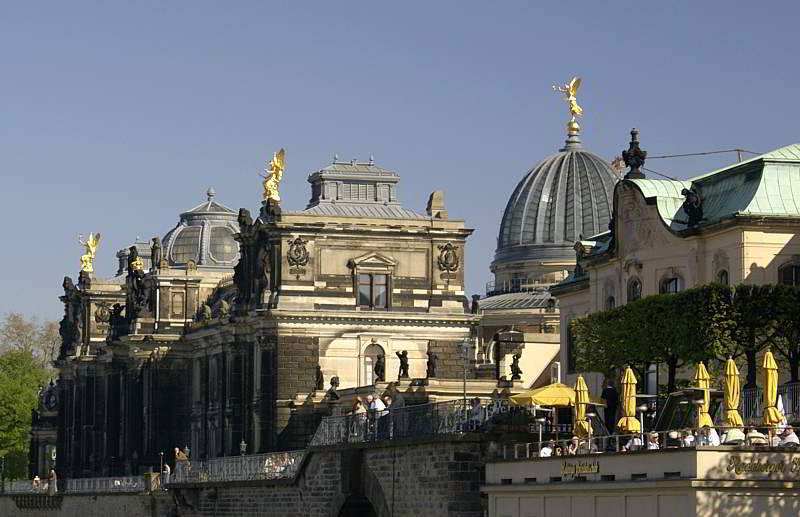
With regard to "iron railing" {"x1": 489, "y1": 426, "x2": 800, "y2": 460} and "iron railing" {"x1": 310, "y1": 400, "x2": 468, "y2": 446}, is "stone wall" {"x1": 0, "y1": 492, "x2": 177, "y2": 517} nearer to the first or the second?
"iron railing" {"x1": 310, "y1": 400, "x2": 468, "y2": 446}

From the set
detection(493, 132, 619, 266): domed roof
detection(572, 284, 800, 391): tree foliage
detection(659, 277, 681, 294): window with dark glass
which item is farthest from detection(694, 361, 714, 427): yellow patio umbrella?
detection(493, 132, 619, 266): domed roof

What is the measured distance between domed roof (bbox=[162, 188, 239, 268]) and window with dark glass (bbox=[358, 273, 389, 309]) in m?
29.7

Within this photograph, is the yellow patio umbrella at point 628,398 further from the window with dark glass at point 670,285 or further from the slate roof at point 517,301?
the slate roof at point 517,301

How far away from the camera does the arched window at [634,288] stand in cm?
7788

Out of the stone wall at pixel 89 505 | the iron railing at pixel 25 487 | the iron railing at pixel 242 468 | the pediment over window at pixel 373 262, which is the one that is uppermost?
the pediment over window at pixel 373 262

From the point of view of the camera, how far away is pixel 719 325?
214 feet

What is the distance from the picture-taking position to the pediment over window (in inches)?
4409

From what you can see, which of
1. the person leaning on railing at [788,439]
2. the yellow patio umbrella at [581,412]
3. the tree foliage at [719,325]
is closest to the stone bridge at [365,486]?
the tree foliage at [719,325]

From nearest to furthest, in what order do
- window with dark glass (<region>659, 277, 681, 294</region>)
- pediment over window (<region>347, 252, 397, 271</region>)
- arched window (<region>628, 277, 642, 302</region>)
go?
window with dark glass (<region>659, 277, 681, 294</region>)
arched window (<region>628, 277, 642, 302</region>)
pediment over window (<region>347, 252, 397, 271</region>)

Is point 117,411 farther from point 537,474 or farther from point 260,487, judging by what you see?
point 537,474

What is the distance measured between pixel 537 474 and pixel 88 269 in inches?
3893

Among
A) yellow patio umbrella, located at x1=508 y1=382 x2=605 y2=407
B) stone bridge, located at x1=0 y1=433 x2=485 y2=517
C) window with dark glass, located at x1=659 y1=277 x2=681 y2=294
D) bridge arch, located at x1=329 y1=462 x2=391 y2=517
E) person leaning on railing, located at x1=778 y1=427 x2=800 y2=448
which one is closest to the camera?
person leaning on railing, located at x1=778 y1=427 x2=800 y2=448

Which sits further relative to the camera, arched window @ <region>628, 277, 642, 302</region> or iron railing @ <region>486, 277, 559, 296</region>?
iron railing @ <region>486, 277, 559, 296</region>

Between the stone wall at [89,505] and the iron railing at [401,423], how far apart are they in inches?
1170
